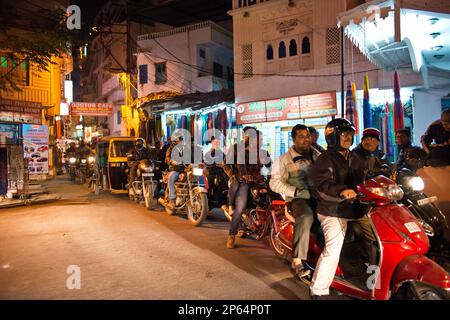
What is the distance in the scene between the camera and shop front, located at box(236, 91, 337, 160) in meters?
12.9

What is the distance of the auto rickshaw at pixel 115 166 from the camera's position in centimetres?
1339

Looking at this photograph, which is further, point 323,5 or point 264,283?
point 323,5

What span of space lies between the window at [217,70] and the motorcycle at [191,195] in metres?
13.4


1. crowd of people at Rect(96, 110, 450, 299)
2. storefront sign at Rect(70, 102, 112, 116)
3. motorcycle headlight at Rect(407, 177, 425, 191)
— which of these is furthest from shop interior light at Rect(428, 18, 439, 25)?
storefront sign at Rect(70, 102, 112, 116)

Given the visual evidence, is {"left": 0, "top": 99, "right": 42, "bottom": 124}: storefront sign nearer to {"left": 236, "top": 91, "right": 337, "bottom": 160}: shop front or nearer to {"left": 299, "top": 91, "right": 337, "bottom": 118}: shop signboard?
{"left": 236, "top": 91, "right": 337, "bottom": 160}: shop front

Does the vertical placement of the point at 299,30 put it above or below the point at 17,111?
above

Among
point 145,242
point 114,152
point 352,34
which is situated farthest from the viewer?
point 114,152

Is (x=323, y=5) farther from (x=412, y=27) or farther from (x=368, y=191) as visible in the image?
(x=368, y=191)

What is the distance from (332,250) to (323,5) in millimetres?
12475

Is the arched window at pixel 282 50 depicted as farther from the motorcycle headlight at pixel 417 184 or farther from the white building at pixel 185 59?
the motorcycle headlight at pixel 417 184

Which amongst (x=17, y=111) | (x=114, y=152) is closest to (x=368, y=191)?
(x=114, y=152)

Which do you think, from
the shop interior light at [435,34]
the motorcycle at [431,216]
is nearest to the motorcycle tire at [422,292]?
the motorcycle at [431,216]

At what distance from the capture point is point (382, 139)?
12133 millimetres

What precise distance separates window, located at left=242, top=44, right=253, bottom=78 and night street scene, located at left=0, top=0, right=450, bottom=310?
2.0 inches
